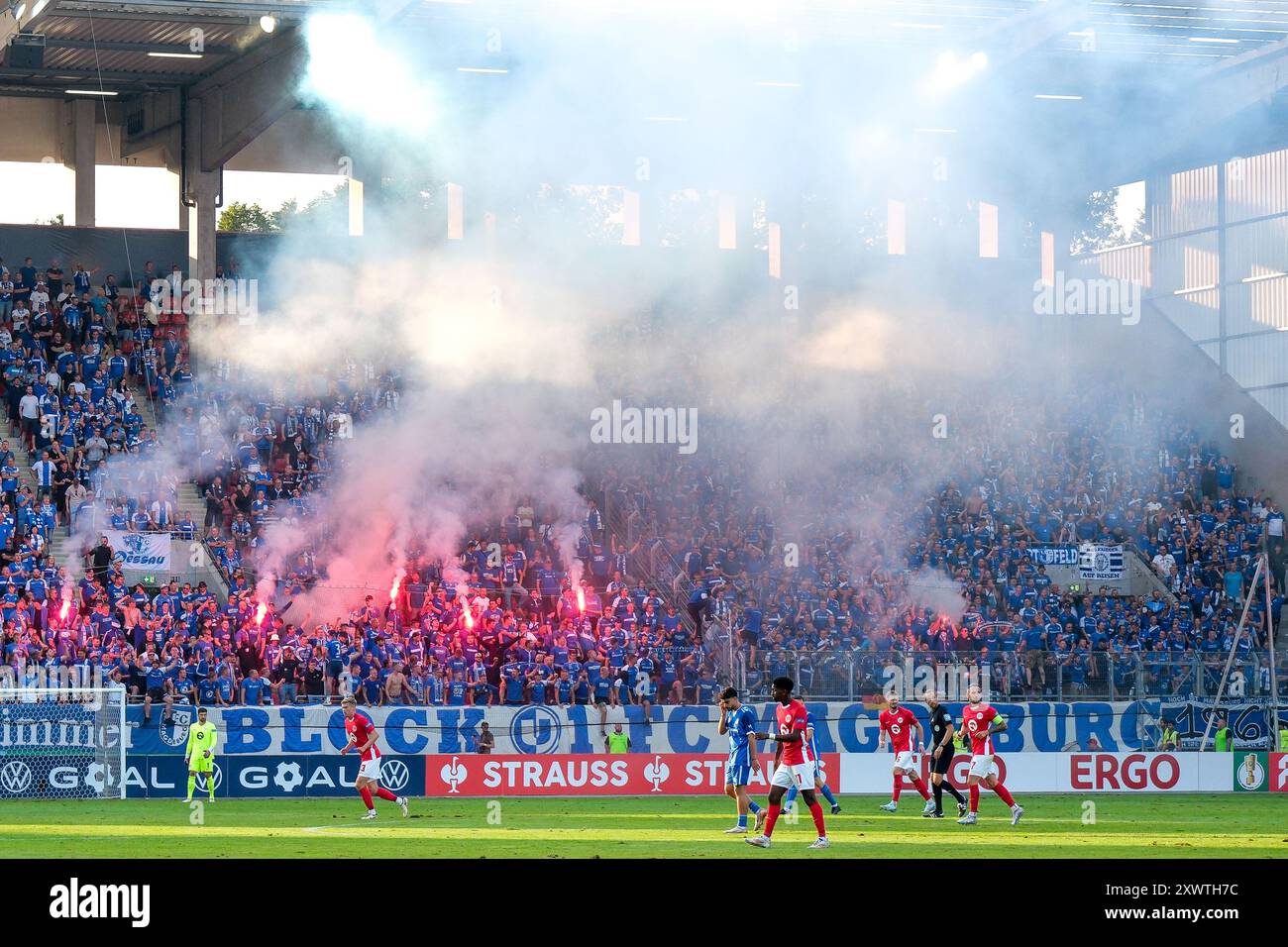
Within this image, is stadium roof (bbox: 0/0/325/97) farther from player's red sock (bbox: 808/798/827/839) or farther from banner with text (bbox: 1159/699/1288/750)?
player's red sock (bbox: 808/798/827/839)

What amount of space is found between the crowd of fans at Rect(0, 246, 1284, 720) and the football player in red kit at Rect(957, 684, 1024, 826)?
28.3 ft

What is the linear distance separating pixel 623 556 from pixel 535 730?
295 inches

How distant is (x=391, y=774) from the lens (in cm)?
2478

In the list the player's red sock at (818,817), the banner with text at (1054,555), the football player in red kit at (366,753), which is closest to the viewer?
the player's red sock at (818,817)

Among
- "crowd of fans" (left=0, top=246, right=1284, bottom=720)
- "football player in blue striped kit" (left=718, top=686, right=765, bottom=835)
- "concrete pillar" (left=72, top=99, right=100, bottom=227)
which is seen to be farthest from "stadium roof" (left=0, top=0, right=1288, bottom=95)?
"football player in blue striped kit" (left=718, top=686, right=765, bottom=835)

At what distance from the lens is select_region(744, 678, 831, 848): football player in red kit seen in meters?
16.5

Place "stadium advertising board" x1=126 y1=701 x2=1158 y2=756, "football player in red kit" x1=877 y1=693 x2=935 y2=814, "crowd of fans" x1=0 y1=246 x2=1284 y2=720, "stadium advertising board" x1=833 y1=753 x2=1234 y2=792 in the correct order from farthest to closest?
"crowd of fans" x1=0 y1=246 x2=1284 y2=720, "stadium advertising board" x1=126 y1=701 x2=1158 y2=756, "stadium advertising board" x1=833 y1=753 x2=1234 y2=792, "football player in red kit" x1=877 y1=693 x2=935 y2=814

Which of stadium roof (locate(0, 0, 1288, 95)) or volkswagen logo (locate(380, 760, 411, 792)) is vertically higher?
stadium roof (locate(0, 0, 1288, 95))

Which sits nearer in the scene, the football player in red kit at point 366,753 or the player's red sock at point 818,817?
the player's red sock at point 818,817

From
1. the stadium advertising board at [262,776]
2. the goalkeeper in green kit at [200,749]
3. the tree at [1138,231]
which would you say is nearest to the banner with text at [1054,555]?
the tree at [1138,231]

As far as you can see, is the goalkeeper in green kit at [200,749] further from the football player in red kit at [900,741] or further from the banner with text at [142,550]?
the football player in red kit at [900,741]

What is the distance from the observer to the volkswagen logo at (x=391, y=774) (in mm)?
24734

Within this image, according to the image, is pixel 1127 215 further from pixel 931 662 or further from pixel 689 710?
pixel 689 710

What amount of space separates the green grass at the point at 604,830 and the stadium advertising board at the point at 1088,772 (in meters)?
0.49
